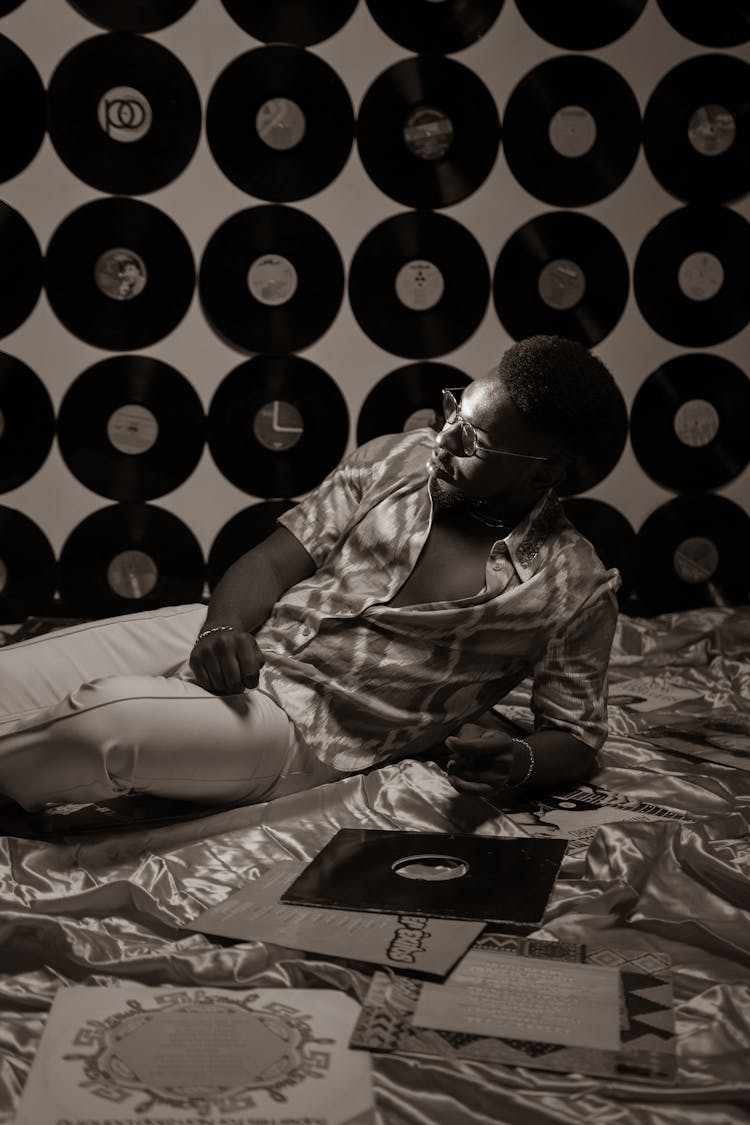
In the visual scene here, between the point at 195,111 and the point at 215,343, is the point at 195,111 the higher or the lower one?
the higher one

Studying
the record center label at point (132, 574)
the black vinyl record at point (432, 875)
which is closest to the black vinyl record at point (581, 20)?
the record center label at point (132, 574)

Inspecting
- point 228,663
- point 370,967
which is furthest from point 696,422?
point 370,967

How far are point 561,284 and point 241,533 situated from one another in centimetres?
101

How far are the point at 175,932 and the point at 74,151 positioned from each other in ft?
6.42

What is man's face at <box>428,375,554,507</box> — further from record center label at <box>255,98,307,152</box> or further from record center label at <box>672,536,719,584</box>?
record center label at <box>672,536,719,584</box>

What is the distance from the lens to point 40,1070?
819 mm

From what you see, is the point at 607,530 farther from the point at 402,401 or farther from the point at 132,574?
the point at 132,574

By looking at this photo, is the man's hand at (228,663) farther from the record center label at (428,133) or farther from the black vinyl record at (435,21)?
the black vinyl record at (435,21)

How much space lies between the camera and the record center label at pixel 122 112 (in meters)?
2.47

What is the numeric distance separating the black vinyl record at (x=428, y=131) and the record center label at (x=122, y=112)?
1.66 ft

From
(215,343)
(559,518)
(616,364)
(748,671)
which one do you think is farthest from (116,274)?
(748,671)

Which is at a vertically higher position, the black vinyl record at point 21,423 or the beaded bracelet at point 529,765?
the black vinyl record at point 21,423

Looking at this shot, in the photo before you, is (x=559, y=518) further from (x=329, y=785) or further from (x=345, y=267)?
(x=345, y=267)

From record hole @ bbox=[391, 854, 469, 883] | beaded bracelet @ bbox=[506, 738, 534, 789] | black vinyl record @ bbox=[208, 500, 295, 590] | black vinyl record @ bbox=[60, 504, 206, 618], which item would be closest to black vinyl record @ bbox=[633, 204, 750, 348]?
black vinyl record @ bbox=[208, 500, 295, 590]
